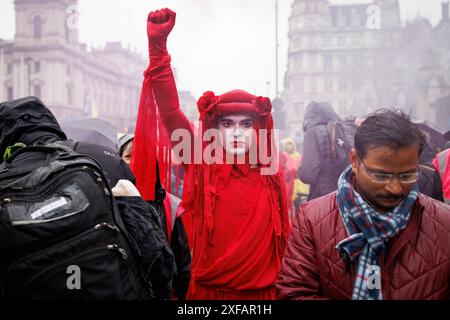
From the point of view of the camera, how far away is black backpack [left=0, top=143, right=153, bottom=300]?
1.40 m

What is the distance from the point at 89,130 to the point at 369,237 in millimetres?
3807

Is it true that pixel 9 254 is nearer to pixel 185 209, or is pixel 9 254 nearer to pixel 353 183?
pixel 353 183

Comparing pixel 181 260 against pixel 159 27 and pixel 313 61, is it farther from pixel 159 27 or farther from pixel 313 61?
pixel 313 61

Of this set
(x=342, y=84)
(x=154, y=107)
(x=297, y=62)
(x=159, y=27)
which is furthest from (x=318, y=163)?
(x=297, y=62)

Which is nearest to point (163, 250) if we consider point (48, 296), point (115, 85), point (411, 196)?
point (48, 296)

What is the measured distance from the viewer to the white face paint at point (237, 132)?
10.1ft

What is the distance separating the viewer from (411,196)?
1735 millimetres

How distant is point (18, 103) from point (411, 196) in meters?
1.71

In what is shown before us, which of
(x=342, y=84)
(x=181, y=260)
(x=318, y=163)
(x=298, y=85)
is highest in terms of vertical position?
(x=298, y=85)

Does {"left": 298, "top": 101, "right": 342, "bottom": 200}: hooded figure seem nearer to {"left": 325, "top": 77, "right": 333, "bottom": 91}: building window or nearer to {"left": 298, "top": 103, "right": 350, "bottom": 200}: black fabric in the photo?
{"left": 298, "top": 103, "right": 350, "bottom": 200}: black fabric

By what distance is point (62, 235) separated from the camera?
1459 millimetres

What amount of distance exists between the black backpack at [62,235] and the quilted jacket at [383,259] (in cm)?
66

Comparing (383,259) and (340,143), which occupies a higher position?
(340,143)

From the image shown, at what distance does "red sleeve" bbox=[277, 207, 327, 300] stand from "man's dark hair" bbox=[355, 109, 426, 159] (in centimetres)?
41
